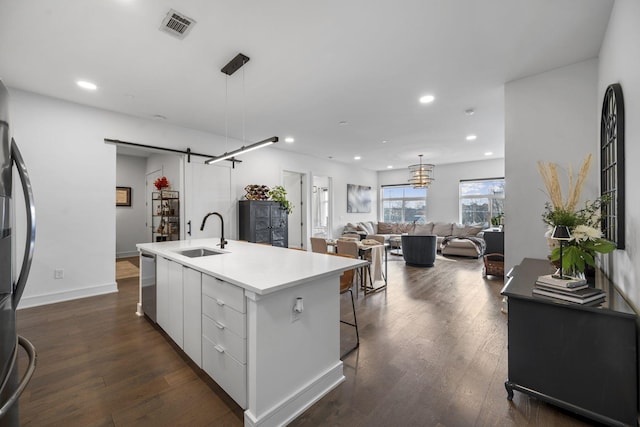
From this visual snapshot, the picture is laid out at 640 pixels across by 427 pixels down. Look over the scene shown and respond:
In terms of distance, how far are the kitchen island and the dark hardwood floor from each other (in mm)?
168

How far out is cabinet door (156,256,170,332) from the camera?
2.54 metres

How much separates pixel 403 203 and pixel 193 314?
8917 millimetres

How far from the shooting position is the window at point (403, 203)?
956cm

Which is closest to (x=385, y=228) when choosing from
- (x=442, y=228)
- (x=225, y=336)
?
(x=442, y=228)

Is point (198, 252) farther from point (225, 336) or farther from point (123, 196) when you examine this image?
point (123, 196)

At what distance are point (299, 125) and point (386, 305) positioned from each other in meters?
3.27

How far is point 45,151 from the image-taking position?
3.61 metres

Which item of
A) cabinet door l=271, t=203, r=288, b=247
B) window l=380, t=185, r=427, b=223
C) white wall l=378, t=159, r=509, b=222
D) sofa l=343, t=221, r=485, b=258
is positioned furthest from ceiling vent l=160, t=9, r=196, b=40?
window l=380, t=185, r=427, b=223

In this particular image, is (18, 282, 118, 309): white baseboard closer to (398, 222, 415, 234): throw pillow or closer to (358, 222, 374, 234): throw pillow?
(358, 222, 374, 234): throw pillow

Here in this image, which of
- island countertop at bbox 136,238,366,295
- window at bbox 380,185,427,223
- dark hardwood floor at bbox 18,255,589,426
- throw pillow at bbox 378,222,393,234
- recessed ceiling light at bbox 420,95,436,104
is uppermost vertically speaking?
recessed ceiling light at bbox 420,95,436,104

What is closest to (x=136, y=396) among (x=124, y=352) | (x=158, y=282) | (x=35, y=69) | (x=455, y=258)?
(x=124, y=352)

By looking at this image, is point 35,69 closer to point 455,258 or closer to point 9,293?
point 9,293

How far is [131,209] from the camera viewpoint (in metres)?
7.40

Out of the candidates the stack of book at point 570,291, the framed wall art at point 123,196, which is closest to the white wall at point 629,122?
the stack of book at point 570,291
